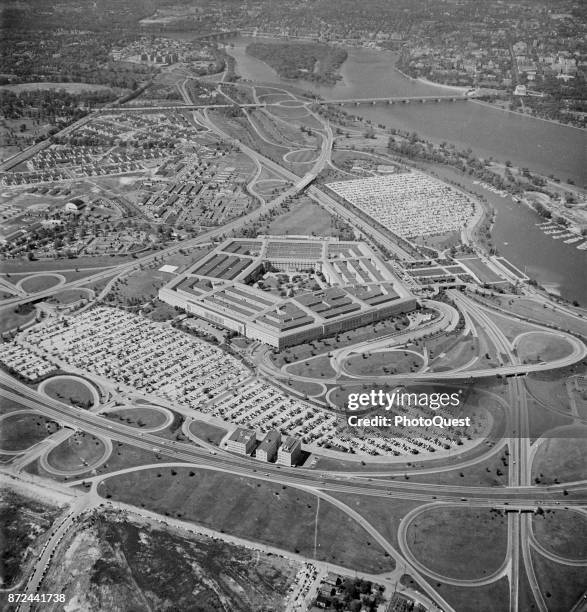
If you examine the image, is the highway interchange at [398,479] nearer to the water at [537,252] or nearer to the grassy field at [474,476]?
the grassy field at [474,476]

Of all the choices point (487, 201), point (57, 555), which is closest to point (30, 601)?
point (57, 555)

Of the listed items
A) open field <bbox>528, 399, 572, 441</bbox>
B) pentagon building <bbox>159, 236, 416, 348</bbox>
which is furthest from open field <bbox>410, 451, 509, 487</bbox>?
pentagon building <bbox>159, 236, 416, 348</bbox>

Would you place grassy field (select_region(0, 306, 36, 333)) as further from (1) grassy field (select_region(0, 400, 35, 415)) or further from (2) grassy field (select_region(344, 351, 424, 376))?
(2) grassy field (select_region(344, 351, 424, 376))

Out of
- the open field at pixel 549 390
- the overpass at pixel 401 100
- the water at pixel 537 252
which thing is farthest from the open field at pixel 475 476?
the overpass at pixel 401 100

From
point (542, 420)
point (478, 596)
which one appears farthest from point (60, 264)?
point (478, 596)

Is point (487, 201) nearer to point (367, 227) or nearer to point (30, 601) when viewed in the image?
point (367, 227)

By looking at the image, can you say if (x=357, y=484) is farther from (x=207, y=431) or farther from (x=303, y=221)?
(x=303, y=221)
